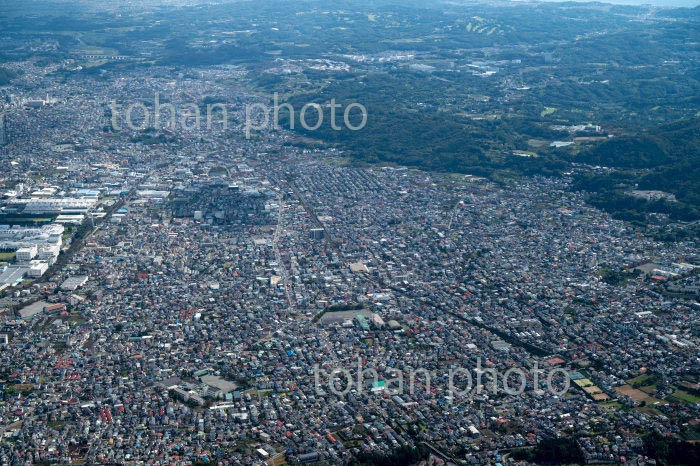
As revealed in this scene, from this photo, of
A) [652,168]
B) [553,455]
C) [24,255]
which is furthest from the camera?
[652,168]

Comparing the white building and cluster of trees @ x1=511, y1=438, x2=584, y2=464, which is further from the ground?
the white building

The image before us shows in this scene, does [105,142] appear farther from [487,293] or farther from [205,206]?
[487,293]

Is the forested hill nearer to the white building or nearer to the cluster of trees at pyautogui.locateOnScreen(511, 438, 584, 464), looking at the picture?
the cluster of trees at pyautogui.locateOnScreen(511, 438, 584, 464)

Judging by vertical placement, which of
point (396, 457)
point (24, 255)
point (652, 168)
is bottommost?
point (396, 457)

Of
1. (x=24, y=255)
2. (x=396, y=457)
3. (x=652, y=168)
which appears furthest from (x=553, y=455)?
(x=652, y=168)

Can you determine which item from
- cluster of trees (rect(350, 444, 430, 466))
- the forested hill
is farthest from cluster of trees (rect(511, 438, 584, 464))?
the forested hill

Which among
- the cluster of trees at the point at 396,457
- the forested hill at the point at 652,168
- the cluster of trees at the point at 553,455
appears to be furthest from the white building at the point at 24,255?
the forested hill at the point at 652,168

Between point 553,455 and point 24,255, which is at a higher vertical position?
point 24,255

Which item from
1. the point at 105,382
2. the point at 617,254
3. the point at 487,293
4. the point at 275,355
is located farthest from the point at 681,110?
the point at 105,382

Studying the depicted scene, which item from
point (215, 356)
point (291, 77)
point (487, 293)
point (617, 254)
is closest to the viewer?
point (215, 356)

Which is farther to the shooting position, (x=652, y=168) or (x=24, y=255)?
(x=652, y=168)

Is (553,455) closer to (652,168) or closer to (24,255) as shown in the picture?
(24,255)
